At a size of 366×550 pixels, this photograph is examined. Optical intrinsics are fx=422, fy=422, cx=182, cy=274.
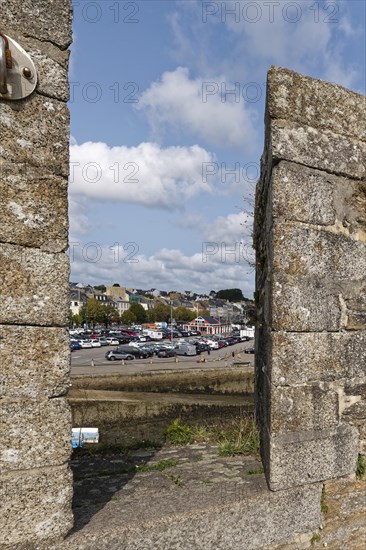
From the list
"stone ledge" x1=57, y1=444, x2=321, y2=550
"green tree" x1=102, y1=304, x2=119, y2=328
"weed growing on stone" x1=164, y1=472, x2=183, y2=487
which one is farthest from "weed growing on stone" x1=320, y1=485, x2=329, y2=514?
"green tree" x1=102, y1=304, x2=119, y2=328

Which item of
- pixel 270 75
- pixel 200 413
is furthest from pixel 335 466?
pixel 200 413

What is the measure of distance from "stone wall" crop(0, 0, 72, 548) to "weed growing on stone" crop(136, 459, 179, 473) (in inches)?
42.0

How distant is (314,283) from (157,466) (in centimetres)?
174

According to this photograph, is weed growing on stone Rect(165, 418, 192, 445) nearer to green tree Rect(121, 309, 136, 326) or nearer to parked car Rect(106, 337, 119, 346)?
parked car Rect(106, 337, 119, 346)

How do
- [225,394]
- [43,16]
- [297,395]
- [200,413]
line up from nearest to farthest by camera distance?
[43,16], [297,395], [200,413], [225,394]

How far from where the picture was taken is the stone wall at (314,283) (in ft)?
8.80

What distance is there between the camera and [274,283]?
272cm

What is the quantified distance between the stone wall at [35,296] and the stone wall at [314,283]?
1337mm

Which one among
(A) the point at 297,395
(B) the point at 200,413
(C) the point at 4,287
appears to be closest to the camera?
(C) the point at 4,287

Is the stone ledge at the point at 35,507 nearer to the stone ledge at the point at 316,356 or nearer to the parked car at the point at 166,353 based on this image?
the stone ledge at the point at 316,356

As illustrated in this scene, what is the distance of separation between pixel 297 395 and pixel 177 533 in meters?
1.07

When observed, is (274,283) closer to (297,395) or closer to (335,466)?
(297,395)

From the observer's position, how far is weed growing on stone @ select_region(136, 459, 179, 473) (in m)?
3.02

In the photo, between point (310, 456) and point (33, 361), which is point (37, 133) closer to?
point (33, 361)
